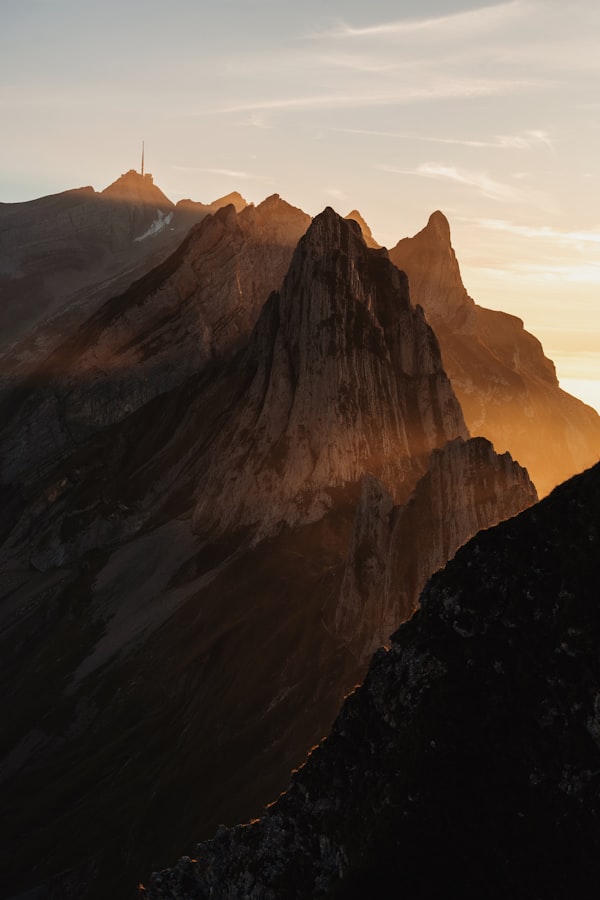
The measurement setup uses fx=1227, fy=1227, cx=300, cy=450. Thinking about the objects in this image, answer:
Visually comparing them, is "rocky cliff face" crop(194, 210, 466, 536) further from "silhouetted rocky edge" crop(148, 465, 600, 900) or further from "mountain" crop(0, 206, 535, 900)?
"silhouetted rocky edge" crop(148, 465, 600, 900)

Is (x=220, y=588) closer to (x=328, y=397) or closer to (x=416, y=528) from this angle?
(x=328, y=397)

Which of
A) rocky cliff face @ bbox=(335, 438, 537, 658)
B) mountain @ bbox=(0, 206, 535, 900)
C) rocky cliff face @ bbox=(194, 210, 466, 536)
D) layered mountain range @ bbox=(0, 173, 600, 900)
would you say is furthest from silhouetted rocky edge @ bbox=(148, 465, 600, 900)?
rocky cliff face @ bbox=(194, 210, 466, 536)

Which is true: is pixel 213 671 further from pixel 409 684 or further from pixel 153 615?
pixel 409 684

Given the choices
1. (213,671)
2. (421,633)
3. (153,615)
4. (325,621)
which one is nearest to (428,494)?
(325,621)

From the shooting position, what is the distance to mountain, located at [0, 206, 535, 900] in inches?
4599

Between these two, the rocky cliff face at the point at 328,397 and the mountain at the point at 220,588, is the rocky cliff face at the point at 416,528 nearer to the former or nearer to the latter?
the mountain at the point at 220,588

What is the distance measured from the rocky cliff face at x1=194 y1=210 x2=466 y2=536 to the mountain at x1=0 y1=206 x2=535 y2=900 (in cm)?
31

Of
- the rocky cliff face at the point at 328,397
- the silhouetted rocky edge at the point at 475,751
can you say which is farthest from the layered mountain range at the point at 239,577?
the silhouetted rocky edge at the point at 475,751

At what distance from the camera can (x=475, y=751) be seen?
3441 cm

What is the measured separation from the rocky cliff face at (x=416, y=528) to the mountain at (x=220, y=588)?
450mm

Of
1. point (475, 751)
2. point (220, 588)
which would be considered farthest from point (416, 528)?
point (475, 751)

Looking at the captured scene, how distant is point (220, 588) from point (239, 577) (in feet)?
8.90

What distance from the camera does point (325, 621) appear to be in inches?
5094

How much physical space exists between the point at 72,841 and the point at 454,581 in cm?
9324
